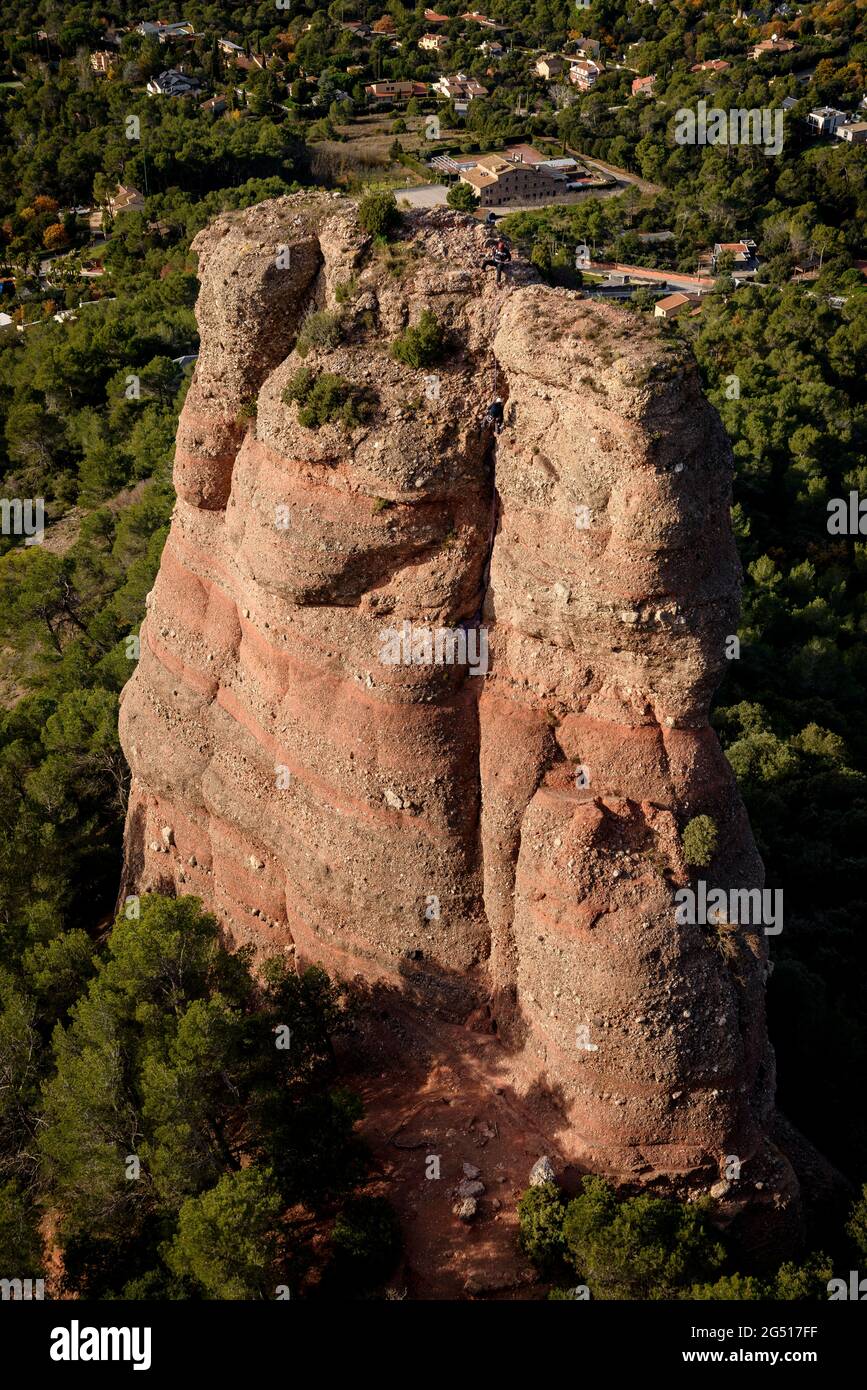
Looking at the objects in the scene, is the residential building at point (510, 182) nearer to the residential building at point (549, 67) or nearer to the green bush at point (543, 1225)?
the residential building at point (549, 67)

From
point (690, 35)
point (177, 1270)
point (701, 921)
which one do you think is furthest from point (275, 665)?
point (690, 35)

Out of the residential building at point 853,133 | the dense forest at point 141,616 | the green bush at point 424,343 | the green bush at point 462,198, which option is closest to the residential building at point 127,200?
the dense forest at point 141,616

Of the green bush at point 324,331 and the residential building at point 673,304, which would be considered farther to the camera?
the residential building at point 673,304

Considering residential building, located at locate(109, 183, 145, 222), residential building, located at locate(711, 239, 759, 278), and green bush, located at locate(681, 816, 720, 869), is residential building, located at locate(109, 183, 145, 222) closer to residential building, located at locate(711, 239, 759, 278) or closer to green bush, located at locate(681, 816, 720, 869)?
residential building, located at locate(711, 239, 759, 278)

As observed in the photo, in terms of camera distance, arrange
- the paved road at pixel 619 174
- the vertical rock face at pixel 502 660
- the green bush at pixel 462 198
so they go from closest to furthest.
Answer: the vertical rock face at pixel 502 660 → the green bush at pixel 462 198 → the paved road at pixel 619 174

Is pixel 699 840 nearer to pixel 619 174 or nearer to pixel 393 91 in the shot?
pixel 619 174

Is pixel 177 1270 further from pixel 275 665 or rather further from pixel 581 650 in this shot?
pixel 581 650
